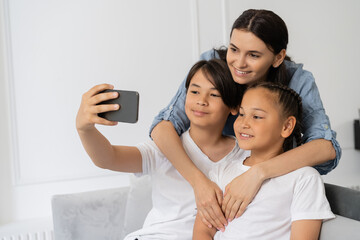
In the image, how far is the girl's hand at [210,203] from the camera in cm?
134

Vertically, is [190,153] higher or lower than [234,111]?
lower

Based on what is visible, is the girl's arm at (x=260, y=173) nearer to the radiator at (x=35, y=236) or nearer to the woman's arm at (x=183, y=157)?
the woman's arm at (x=183, y=157)

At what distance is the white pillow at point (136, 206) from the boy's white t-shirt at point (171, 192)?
1.04 ft

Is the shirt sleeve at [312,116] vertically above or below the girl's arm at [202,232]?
above

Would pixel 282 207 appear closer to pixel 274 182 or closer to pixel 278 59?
pixel 274 182

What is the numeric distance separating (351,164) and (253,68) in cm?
264

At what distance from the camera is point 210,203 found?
1345 millimetres

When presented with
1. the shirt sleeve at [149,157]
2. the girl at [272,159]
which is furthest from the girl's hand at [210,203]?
the shirt sleeve at [149,157]

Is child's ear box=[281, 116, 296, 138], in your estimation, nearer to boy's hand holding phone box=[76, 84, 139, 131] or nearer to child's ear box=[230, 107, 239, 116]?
child's ear box=[230, 107, 239, 116]

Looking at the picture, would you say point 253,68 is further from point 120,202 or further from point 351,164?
point 351,164

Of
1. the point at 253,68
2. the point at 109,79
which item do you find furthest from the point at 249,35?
the point at 109,79

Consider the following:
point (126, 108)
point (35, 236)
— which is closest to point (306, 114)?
point (126, 108)

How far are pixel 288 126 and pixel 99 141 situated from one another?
0.59m

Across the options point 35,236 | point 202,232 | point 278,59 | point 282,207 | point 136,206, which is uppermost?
point 278,59
